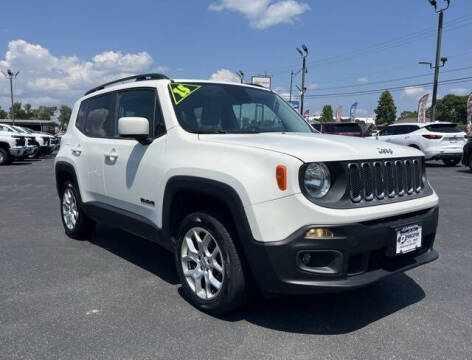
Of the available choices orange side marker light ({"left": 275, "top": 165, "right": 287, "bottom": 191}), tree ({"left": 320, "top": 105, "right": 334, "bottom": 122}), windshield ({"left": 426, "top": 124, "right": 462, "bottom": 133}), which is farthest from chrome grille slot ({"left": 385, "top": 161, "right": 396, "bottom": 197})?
tree ({"left": 320, "top": 105, "right": 334, "bottom": 122})

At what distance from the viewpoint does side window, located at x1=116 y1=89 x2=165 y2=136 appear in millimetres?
3887

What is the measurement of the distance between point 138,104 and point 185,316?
6.79 feet

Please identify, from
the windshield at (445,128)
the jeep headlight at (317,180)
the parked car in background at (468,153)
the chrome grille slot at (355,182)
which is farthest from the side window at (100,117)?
the windshield at (445,128)

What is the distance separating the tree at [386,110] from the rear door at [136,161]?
295 feet

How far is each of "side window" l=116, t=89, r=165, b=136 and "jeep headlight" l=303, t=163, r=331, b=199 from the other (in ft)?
5.15

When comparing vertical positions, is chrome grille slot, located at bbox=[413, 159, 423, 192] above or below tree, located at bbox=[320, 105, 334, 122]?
below

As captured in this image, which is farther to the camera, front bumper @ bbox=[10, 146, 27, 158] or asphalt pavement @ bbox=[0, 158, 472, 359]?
front bumper @ bbox=[10, 146, 27, 158]

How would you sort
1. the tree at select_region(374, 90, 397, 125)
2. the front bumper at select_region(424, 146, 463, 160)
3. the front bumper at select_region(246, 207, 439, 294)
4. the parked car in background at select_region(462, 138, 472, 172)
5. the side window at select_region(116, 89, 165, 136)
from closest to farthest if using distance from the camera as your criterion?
the front bumper at select_region(246, 207, 439, 294) < the side window at select_region(116, 89, 165, 136) < the parked car in background at select_region(462, 138, 472, 172) < the front bumper at select_region(424, 146, 463, 160) < the tree at select_region(374, 90, 397, 125)

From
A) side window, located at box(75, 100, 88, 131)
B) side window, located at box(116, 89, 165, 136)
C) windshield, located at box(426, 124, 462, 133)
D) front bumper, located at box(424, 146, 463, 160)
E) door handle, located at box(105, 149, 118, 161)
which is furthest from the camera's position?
windshield, located at box(426, 124, 462, 133)

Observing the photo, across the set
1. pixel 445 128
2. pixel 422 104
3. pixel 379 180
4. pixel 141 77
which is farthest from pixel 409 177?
pixel 422 104

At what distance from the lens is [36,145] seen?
19.7m

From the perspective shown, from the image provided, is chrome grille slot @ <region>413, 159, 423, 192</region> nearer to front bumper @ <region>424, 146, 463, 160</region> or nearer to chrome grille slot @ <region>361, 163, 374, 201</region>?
chrome grille slot @ <region>361, 163, 374, 201</region>

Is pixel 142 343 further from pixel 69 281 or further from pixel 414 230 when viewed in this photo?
pixel 414 230

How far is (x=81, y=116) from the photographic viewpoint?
521cm
